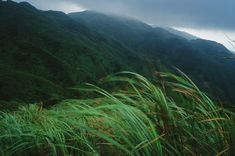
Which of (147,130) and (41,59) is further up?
(147,130)

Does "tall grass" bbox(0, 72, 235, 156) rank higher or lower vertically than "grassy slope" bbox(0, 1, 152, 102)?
higher

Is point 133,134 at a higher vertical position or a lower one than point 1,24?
higher

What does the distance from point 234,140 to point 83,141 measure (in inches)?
38.5

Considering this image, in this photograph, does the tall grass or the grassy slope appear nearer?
the tall grass

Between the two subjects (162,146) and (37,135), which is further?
(37,135)

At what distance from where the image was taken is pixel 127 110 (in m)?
2.51

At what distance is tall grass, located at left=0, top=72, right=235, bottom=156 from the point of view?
2301mm

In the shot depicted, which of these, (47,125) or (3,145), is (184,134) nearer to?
(47,125)

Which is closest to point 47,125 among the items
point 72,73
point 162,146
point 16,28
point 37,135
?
point 37,135

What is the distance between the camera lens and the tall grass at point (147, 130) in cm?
230

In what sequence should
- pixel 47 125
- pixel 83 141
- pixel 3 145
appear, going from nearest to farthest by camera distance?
1. pixel 83 141
2. pixel 3 145
3. pixel 47 125

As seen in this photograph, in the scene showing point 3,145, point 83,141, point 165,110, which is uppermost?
point 165,110

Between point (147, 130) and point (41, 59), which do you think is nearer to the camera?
point (147, 130)

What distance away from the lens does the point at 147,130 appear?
2377 mm
